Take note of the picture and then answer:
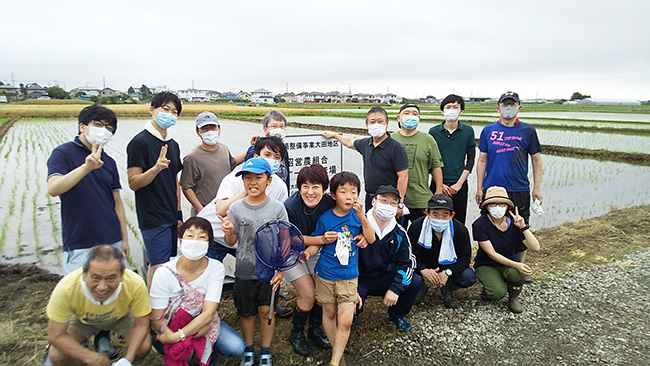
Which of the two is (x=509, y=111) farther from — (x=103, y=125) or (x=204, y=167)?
(x=103, y=125)

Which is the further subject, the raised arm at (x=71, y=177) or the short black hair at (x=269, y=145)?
the short black hair at (x=269, y=145)

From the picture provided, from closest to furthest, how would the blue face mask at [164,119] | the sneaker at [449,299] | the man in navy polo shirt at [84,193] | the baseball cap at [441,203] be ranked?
the man in navy polo shirt at [84,193] → the blue face mask at [164,119] → the baseball cap at [441,203] → the sneaker at [449,299]

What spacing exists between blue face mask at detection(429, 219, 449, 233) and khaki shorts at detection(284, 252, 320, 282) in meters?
1.31

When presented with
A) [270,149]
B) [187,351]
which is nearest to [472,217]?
[270,149]

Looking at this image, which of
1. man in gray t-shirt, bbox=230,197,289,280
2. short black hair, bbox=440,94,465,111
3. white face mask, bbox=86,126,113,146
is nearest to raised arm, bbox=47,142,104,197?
white face mask, bbox=86,126,113,146

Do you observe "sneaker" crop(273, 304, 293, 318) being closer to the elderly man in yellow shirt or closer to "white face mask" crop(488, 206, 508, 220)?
the elderly man in yellow shirt

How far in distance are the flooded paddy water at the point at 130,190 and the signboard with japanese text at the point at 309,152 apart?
8.75 ft

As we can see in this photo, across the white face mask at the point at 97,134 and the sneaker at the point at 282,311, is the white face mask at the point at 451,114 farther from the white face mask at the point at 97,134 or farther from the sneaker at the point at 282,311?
the white face mask at the point at 97,134

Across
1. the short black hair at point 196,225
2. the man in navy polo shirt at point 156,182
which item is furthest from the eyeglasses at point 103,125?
the short black hair at point 196,225

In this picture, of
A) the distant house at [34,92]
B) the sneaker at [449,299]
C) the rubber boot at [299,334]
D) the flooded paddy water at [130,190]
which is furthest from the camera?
the distant house at [34,92]

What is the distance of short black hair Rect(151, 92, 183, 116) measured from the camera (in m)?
3.36

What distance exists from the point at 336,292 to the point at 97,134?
2324 millimetres

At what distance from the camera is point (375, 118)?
397 cm

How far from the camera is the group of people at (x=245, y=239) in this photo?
2.58 m
